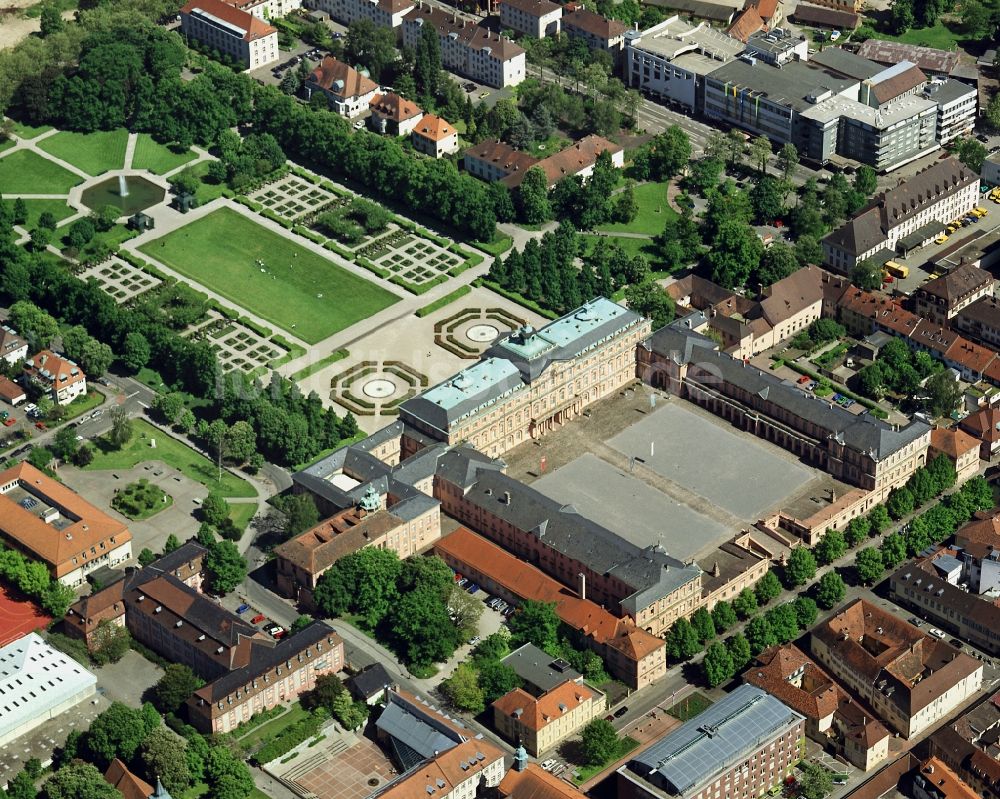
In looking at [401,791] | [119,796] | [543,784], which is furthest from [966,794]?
[119,796]

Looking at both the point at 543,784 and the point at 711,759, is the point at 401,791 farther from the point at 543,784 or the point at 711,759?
the point at 711,759

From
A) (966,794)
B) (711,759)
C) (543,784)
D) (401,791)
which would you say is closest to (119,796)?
(401,791)

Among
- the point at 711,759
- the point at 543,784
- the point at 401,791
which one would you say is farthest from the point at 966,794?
the point at 401,791

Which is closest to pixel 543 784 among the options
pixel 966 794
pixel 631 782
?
pixel 631 782

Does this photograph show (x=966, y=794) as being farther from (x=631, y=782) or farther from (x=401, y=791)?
(x=401, y=791)

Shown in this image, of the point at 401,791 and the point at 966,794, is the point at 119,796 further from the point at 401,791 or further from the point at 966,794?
the point at 966,794

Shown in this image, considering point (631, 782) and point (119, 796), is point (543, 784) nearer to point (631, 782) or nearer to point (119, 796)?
point (631, 782)
